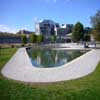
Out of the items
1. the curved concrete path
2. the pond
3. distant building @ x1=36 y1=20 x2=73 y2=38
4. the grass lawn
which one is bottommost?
the pond

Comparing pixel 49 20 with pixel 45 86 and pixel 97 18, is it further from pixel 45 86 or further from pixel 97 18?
pixel 45 86

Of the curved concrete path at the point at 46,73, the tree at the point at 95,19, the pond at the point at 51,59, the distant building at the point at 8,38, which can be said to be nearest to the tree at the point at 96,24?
the tree at the point at 95,19

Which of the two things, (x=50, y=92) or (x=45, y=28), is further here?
(x=45, y=28)

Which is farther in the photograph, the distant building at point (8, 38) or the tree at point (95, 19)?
the distant building at point (8, 38)

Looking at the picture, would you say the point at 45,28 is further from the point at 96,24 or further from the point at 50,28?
the point at 96,24

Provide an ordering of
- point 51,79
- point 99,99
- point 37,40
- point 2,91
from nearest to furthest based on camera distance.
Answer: point 99,99, point 2,91, point 51,79, point 37,40

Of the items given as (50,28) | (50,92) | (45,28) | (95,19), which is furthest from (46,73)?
(50,28)

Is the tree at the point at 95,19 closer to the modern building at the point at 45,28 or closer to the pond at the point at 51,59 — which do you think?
the pond at the point at 51,59

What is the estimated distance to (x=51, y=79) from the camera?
17.4 feet

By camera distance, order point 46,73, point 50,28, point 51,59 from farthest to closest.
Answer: point 50,28, point 51,59, point 46,73

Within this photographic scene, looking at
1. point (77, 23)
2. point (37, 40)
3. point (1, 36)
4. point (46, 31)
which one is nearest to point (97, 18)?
point (77, 23)

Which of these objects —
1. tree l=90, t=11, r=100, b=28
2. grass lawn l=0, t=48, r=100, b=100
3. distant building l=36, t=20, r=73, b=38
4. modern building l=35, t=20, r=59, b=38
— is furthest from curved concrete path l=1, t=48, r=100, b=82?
modern building l=35, t=20, r=59, b=38

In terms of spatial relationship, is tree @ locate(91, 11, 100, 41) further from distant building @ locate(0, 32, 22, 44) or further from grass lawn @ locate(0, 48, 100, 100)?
distant building @ locate(0, 32, 22, 44)

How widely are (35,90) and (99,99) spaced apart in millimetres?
2007
